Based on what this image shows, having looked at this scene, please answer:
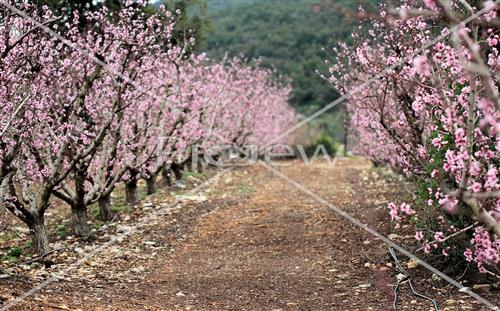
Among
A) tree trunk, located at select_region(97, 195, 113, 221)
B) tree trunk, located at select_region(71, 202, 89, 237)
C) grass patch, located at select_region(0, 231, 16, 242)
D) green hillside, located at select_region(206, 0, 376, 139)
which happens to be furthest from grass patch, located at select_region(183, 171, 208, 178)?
green hillside, located at select_region(206, 0, 376, 139)

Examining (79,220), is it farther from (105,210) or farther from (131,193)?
(131,193)

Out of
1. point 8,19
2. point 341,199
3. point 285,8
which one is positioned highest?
point 285,8

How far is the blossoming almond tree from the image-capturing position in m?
3.76

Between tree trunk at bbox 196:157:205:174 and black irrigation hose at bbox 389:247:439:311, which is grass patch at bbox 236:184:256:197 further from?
black irrigation hose at bbox 389:247:439:311

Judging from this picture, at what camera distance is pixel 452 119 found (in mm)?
3994

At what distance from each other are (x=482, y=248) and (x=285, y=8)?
2701 inches

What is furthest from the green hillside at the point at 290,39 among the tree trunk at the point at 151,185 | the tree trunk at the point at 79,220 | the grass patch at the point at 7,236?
the tree trunk at the point at 79,220

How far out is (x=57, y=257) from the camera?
7.90 m

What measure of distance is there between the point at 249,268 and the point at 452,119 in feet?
14.5

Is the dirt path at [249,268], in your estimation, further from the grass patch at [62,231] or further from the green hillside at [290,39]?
the green hillside at [290,39]

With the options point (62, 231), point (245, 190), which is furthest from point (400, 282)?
point (245, 190)

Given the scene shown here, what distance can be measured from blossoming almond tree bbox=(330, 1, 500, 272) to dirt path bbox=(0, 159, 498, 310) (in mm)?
835

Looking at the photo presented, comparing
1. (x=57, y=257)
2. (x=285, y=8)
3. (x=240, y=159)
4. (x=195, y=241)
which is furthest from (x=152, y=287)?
(x=285, y=8)

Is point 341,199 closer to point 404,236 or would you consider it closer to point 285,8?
point 404,236
